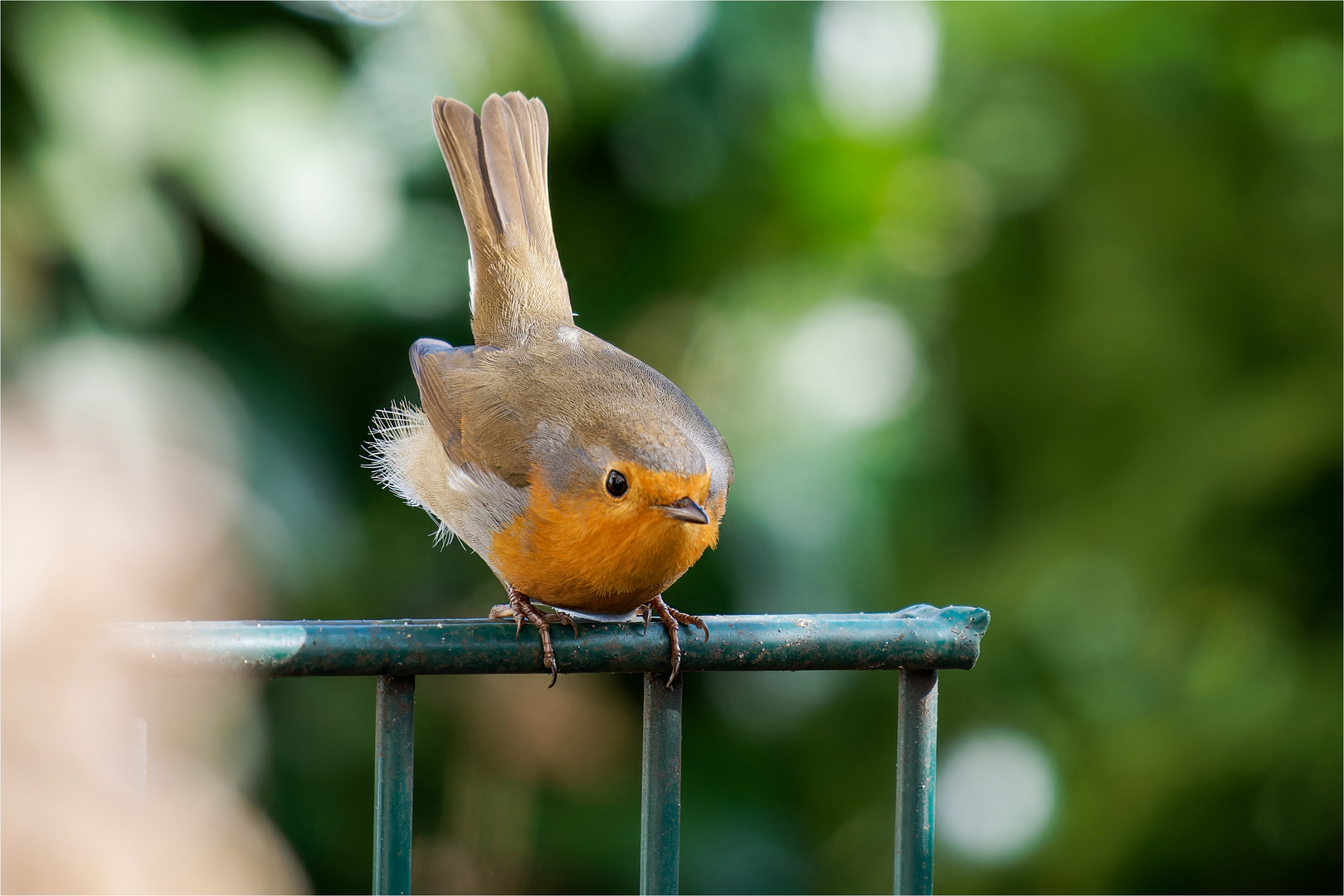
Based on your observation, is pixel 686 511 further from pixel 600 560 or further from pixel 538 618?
pixel 538 618

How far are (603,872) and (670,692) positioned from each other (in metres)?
2.35

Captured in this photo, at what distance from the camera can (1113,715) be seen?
4.18 meters

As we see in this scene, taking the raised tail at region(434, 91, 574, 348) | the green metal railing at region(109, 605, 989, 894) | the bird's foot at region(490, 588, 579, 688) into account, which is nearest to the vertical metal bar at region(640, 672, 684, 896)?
the green metal railing at region(109, 605, 989, 894)

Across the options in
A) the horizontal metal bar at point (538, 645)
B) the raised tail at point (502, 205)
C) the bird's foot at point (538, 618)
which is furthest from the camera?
the raised tail at point (502, 205)

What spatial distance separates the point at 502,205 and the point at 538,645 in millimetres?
1815

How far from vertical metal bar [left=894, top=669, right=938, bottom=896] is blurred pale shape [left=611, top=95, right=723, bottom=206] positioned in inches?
97.2

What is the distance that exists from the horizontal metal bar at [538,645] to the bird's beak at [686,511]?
0.38 m

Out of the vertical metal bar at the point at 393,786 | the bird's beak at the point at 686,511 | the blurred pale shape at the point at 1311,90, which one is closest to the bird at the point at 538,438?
the bird's beak at the point at 686,511

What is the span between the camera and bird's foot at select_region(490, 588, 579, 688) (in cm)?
183

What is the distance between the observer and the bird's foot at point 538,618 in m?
1.83

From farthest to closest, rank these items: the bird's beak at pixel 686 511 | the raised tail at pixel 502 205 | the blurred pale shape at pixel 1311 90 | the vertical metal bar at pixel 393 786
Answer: the blurred pale shape at pixel 1311 90 → the raised tail at pixel 502 205 → the bird's beak at pixel 686 511 → the vertical metal bar at pixel 393 786

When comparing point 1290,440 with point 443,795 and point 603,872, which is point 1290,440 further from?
point 443,795

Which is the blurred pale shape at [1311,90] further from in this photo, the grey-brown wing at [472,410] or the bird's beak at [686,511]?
the bird's beak at [686,511]

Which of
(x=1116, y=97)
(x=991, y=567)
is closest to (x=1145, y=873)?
(x=991, y=567)
